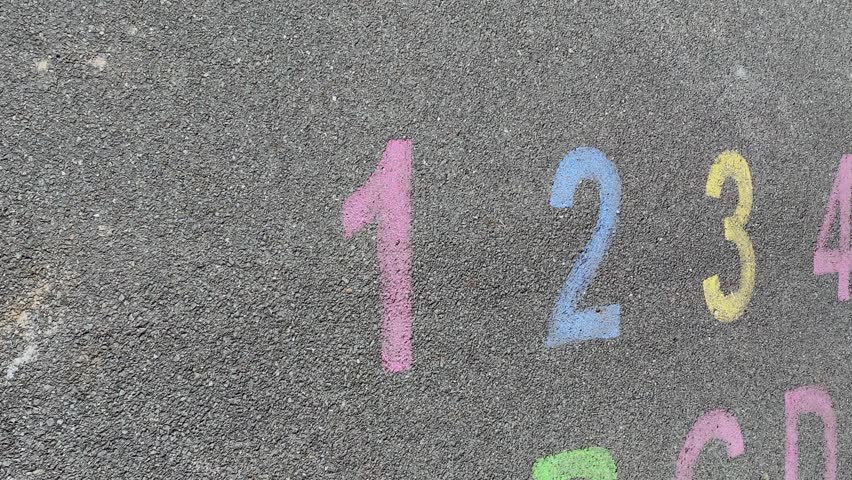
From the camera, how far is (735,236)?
247 centimetres

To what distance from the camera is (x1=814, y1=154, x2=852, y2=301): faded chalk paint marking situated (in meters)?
2.66

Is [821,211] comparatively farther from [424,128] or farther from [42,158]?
[42,158]

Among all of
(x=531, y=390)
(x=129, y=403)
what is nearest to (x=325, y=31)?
(x=129, y=403)

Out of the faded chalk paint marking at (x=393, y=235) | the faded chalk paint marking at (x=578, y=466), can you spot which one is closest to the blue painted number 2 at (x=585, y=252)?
the faded chalk paint marking at (x=578, y=466)

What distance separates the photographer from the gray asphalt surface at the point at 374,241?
1726 mm

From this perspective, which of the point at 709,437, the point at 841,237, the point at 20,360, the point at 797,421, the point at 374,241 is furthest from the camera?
the point at 841,237

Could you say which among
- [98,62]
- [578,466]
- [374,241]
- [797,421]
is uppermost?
[98,62]

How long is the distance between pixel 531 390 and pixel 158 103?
1.61 metres

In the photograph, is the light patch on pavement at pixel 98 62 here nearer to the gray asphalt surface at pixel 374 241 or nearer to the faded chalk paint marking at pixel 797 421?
the gray asphalt surface at pixel 374 241

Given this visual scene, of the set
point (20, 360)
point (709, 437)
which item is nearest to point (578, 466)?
point (709, 437)

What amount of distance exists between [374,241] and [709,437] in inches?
64.2

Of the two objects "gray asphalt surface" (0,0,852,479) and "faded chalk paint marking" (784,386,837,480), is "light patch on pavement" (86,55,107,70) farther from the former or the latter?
"faded chalk paint marking" (784,386,837,480)

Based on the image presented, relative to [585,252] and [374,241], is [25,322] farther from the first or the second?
[585,252]

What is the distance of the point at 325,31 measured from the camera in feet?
6.52
